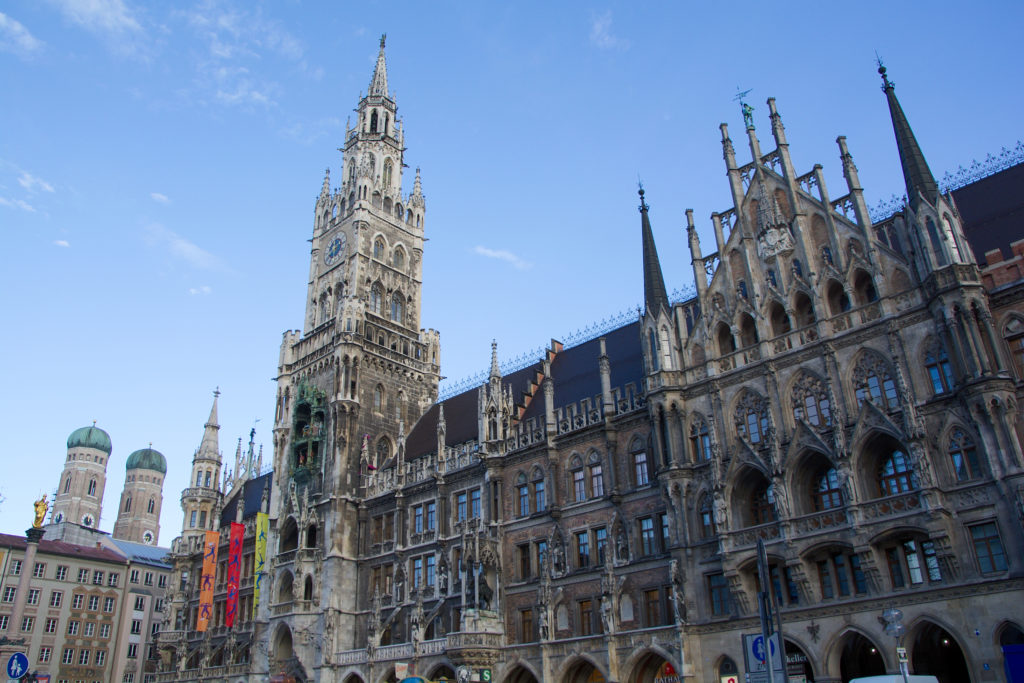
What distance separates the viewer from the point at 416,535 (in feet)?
141

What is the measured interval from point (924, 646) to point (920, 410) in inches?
308

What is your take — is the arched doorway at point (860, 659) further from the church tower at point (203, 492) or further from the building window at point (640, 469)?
the church tower at point (203, 492)

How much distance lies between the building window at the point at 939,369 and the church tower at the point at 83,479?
117 m

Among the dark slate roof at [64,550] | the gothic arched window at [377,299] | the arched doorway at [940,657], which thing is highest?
the gothic arched window at [377,299]

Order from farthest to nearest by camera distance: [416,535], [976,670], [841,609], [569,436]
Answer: [416,535] < [569,436] < [841,609] < [976,670]

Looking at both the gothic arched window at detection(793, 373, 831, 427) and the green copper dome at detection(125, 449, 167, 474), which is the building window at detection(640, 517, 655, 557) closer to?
the gothic arched window at detection(793, 373, 831, 427)

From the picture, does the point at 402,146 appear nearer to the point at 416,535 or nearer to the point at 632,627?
the point at 416,535

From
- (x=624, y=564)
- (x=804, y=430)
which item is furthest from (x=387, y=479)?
(x=804, y=430)

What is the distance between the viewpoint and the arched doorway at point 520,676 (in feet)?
115

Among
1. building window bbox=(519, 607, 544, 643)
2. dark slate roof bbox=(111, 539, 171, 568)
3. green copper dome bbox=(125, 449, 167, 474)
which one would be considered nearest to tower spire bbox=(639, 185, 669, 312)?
building window bbox=(519, 607, 544, 643)

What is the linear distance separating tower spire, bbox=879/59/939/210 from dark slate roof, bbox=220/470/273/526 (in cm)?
4701

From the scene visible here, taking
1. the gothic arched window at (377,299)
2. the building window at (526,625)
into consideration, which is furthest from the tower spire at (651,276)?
the gothic arched window at (377,299)

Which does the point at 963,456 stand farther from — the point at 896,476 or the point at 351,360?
the point at 351,360

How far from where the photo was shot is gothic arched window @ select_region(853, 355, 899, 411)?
1073 inches
